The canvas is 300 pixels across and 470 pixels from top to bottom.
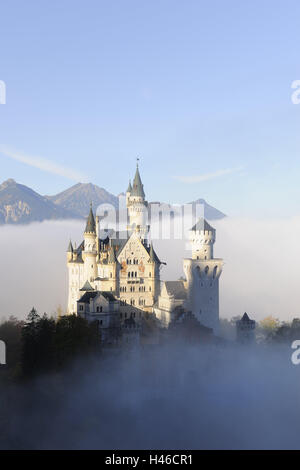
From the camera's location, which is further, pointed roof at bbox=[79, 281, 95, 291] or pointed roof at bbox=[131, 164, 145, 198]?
pointed roof at bbox=[131, 164, 145, 198]

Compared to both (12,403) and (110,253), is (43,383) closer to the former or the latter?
(12,403)

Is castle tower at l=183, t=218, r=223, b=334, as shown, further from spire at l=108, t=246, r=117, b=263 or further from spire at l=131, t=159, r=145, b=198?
spire at l=131, t=159, r=145, b=198

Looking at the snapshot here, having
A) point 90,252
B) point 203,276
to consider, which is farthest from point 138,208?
point 203,276

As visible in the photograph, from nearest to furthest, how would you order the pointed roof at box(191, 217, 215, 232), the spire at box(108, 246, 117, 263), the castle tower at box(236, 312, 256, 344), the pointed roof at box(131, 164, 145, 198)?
1. the castle tower at box(236, 312, 256, 344)
2. the spire at box(108, 246, 117, 263)
3. the pointed roof at box(191, 217, 215, 232)
4. the pointed roof at box(131, 164, 145, 198)

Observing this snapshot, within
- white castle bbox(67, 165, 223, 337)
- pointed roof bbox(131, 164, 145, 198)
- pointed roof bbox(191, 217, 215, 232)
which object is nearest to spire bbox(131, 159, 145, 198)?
pointed roof bbox(131, 164, 145, 198)

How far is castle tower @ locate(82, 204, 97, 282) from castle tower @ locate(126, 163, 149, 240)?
6.10 meters

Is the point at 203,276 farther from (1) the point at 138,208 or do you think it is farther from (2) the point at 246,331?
(1) the point at 138,208

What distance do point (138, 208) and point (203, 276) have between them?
17.1m

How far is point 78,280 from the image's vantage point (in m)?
103

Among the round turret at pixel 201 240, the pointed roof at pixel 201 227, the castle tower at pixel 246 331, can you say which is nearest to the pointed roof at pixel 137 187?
the pointed roof at pixel 201 227

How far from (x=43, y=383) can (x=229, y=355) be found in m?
26.0

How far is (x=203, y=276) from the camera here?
9406 cm

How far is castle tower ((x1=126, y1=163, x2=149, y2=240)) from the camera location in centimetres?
10175
